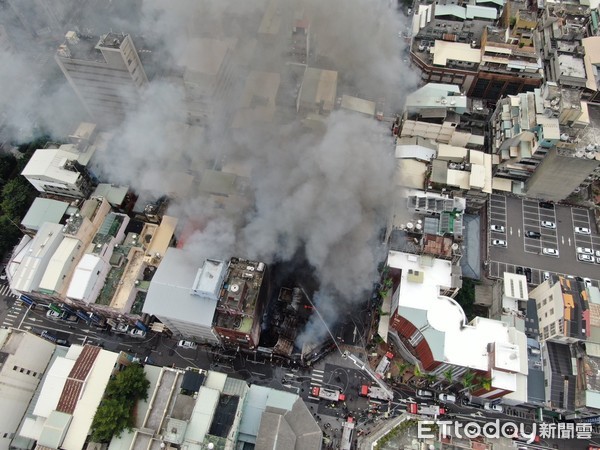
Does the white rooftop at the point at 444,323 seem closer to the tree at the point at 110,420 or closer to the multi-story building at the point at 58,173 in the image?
the tree at the point at 110,420

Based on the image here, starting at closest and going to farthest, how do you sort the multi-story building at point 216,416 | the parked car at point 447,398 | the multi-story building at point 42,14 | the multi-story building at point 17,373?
the multi-story building at point 216,416 < the multi-story building at point 17,373 < the parked car at point 447,398 < the multi-story building at point 42,14

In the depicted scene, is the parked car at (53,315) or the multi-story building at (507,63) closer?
the parked car at (53,315)

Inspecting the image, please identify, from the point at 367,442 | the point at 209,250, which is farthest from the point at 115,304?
the point at 367,442

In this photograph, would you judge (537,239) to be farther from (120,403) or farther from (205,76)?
(120,403)

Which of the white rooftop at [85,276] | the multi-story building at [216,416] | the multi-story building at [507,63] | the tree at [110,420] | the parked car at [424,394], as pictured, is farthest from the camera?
the multi-story building at [507,63]

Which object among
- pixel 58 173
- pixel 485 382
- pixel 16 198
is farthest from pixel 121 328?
pixel 485 382

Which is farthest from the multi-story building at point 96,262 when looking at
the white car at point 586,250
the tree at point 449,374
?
the white car at point 586,250

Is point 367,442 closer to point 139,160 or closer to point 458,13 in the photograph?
point 139,160

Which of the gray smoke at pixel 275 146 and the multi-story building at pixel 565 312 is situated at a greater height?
the gray smoke at pixel 275 146
